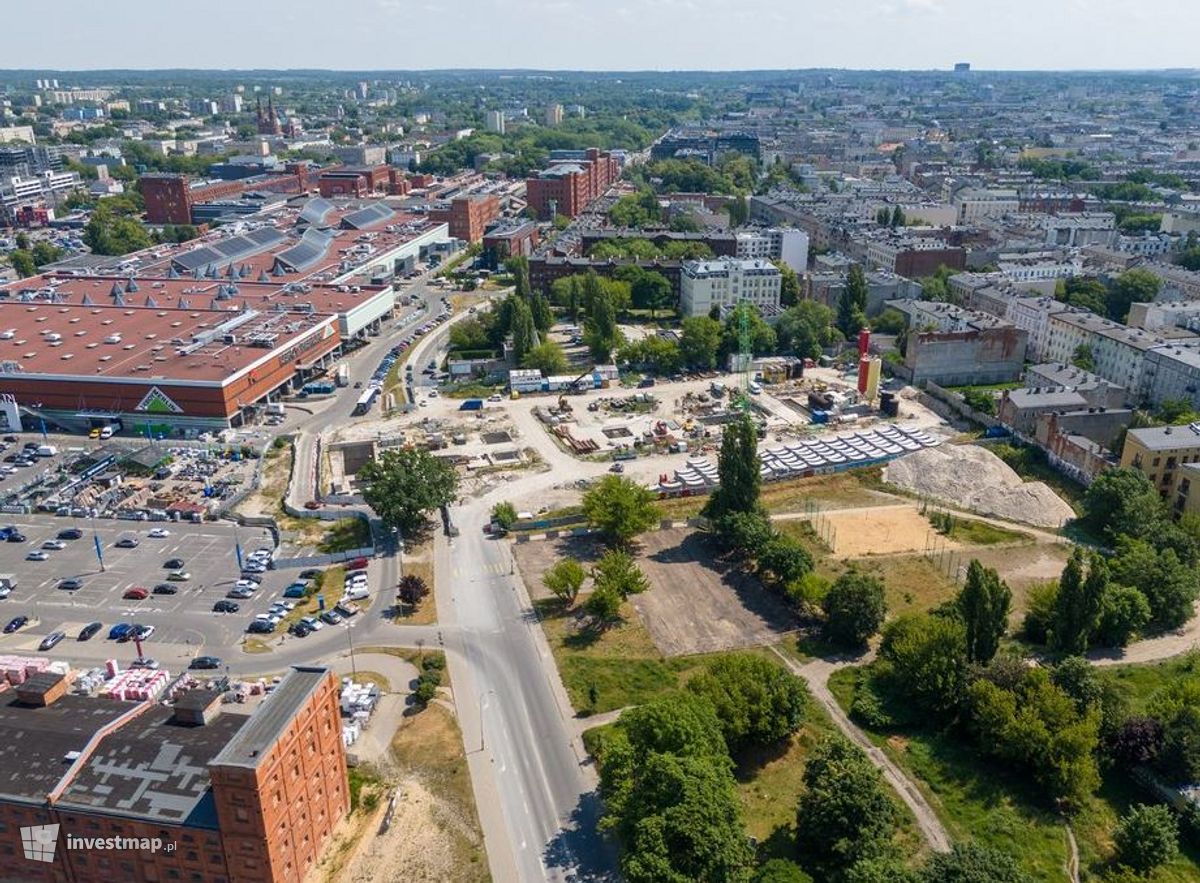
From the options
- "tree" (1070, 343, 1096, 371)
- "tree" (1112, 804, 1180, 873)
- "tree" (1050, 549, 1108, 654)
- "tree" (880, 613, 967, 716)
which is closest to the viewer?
"tree" (1112, 804, 1180, 873)

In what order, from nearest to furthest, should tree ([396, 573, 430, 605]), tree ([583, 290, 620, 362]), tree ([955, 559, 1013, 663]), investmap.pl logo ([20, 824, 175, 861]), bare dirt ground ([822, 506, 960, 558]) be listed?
investmap.pl logo ([20, 824, 175, 861]) < tree ([955, 559, 1013, 663]) < tree ([396, 573, 430, 605]) < bare dirt ground ([822, 506, 960, 558]) < tree ([583, 290, 620, 362])

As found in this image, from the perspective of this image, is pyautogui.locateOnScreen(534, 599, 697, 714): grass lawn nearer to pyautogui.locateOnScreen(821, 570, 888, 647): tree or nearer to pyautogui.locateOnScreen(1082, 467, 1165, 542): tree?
pyautogui.locateOnScreen(821, 570, 888, 647): tree

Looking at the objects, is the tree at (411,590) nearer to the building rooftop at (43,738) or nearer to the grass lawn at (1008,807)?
the building rooftop at (43,738)

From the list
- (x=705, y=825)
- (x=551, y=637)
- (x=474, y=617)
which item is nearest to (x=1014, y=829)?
(x=705, y=825)

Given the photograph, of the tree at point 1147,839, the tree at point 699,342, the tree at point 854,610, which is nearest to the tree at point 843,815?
the tree at point 1147,839

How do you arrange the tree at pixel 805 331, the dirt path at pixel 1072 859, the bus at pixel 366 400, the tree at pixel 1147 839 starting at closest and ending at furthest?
the tree at pixel 1147 839 → the dirt path at pixel 1072 859 → the bus at pixel 366 400 → the tree at pixel 805 331

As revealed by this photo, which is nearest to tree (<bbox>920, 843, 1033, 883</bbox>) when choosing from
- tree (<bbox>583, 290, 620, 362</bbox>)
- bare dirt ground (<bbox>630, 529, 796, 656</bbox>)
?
bare dirt ground (<bbox>630, 529, 796, 656</bbox>)
